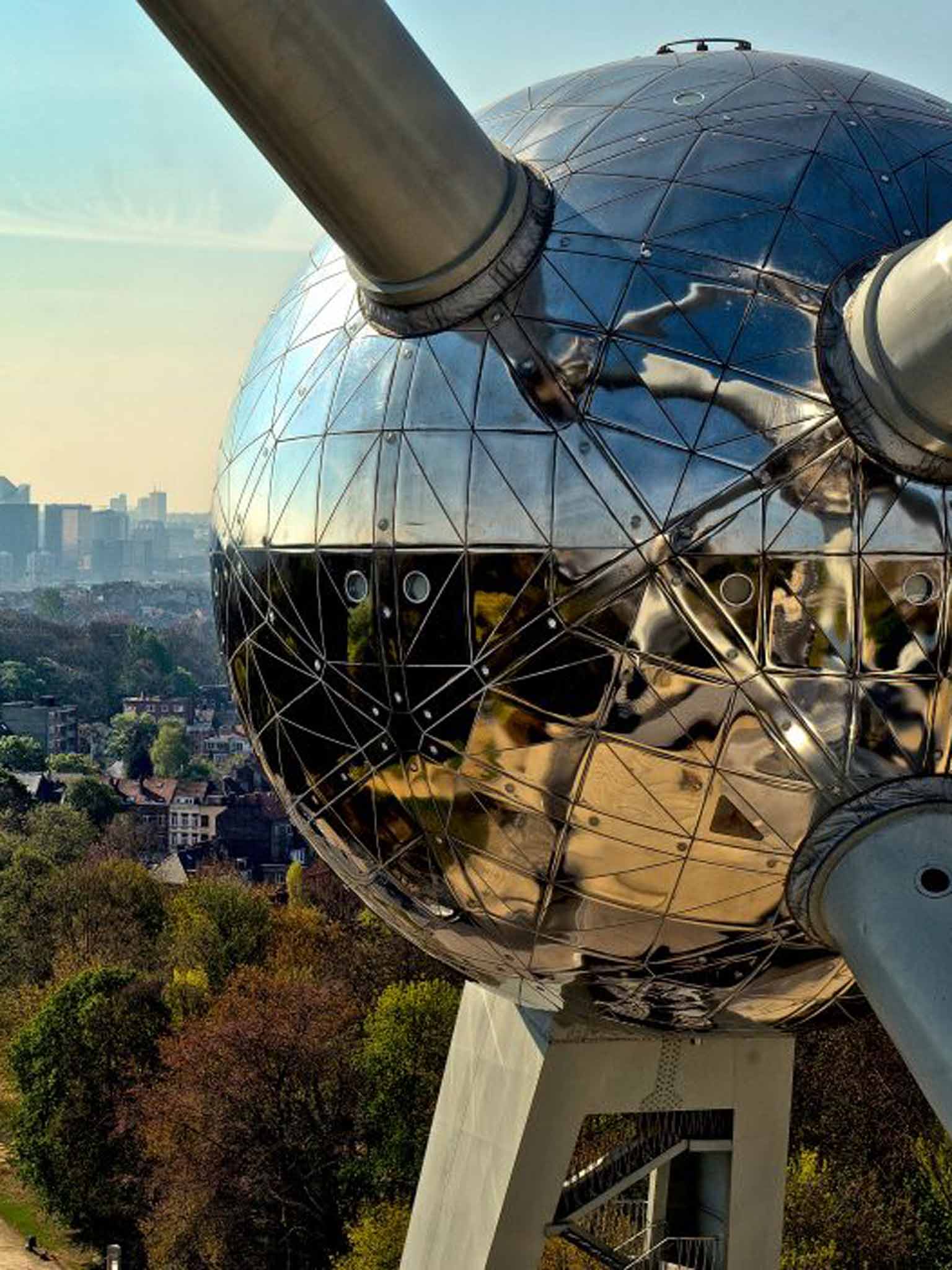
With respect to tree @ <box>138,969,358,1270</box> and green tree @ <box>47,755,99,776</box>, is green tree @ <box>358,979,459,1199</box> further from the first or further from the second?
green tree @ <box>47,755,99,776</box>

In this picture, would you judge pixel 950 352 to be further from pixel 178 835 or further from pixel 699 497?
pixel 178 835

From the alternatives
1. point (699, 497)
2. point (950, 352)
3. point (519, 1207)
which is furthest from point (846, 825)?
point (519, 1207)

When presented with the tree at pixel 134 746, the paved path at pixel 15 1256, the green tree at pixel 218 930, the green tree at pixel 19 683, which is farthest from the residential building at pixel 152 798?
the paved path at pixel 15 1256

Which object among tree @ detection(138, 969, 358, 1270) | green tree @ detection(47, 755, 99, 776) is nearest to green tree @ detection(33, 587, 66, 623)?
green tree @ detection(47, 755, 99, 776)

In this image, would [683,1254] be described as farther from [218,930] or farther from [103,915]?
[103,915]

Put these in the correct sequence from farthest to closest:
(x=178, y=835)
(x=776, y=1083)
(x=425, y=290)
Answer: (x=178, y=835) < (x=776, y=1083) < (x=425, y=290)

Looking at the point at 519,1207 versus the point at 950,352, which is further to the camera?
the point at 519,1207
